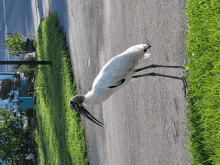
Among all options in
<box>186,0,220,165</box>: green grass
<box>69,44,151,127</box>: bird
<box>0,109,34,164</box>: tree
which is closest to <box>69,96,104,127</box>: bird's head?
<box>69,44,151,127</box>: bird

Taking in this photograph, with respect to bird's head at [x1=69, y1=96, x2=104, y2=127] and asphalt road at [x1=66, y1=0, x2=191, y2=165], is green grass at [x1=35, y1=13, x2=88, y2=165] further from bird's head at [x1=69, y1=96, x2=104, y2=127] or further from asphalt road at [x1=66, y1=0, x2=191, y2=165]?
bird's head at [x1=69, y1=96, x2=104, y2=127]

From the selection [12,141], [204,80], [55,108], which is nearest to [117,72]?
[204,80]

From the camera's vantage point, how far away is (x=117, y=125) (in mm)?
6066

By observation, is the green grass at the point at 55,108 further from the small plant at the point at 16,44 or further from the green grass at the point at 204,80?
the green grass at the point at 204,80

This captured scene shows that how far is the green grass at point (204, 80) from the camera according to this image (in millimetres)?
3146

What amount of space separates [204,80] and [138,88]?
1.98 metres

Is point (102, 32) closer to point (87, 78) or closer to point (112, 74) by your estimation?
point (87, 78)

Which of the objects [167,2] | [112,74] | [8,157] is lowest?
[8,157]

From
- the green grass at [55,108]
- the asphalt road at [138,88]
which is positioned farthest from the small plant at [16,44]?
the asphalt road at [138,88]

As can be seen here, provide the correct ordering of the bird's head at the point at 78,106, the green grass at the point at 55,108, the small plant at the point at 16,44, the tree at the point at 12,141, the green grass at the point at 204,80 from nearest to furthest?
the green grass at the point at 204,80, the bird's head at the point at 78,106, the green grass at the point at 55,108, the tree at the point at 12,141, the small plant at the point at 16,44

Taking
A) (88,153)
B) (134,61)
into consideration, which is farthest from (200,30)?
(88,153)

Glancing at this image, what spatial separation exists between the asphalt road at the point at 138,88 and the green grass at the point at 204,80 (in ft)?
0.80

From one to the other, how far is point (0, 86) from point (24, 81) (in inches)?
85.2

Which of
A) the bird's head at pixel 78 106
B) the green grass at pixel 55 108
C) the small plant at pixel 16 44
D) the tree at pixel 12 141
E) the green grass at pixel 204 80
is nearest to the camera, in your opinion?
the green grass at pixel 204 80
